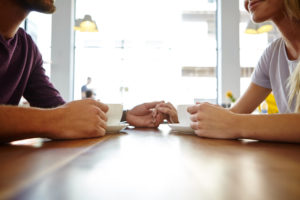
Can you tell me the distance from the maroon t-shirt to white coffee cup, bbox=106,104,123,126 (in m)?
0.48

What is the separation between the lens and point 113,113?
0.69 m

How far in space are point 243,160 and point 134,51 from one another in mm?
5554

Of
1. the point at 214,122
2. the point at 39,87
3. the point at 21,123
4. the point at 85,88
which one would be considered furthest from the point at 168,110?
the point at 85,88

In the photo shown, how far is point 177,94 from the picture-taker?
18.5 feet

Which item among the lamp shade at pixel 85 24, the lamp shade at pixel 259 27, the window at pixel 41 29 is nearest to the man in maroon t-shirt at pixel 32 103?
the lamp shade at pixel 85 24

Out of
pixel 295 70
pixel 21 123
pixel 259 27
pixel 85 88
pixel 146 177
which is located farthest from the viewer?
pixel 85 88

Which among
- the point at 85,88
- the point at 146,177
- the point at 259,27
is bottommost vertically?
the point at 146,177

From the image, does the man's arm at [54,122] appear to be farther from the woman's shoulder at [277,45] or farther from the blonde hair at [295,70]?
the woman's shoulder at [277,45]

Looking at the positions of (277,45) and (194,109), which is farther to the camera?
(277,45)

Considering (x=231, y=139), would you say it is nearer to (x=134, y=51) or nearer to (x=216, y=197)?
(x=216, y=197)

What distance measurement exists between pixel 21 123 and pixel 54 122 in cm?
7

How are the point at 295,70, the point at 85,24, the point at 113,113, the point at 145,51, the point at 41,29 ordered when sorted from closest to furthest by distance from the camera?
the point at 113,113, the point at 295,70, the point at 85,24, the point at 41,29, the point at 145,51

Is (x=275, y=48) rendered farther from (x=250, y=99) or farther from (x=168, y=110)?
(x=168, y=110)

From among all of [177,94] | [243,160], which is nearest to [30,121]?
[243,160]
